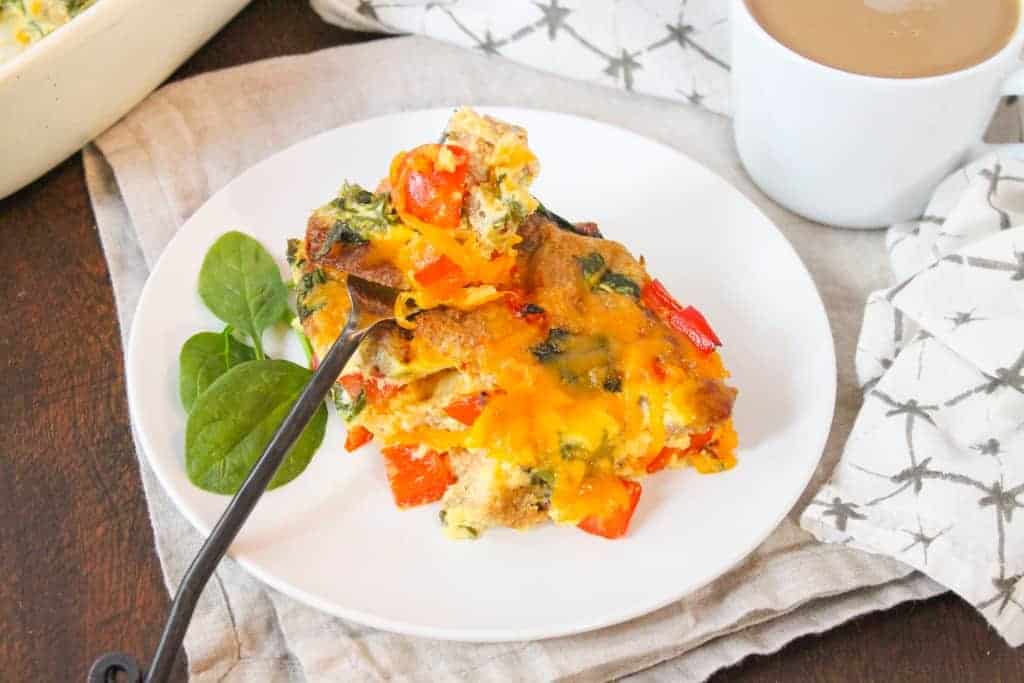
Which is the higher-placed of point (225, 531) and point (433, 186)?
point (433, 186)

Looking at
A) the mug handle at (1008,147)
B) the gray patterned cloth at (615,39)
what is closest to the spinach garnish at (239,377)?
the gray patterned cloth at (615,39)

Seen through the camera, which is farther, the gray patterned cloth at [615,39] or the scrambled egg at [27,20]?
the gray patterned cloth at [615,39]

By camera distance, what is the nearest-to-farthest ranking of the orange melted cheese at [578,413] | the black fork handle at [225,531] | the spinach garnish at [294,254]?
the black fork handle at [225,531] → the orange melted cheese at [578,413] → the spinach garnish at [294,254]

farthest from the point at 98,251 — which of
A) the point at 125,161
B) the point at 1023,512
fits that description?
the point at 1023,512

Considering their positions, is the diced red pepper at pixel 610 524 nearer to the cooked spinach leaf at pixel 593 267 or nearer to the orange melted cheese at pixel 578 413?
the orange melted cheese at pixel 578 413

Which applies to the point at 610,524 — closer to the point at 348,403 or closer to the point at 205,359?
the point at 348,403

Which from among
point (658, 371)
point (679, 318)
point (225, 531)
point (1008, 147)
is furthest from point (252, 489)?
point (1008, 147)
